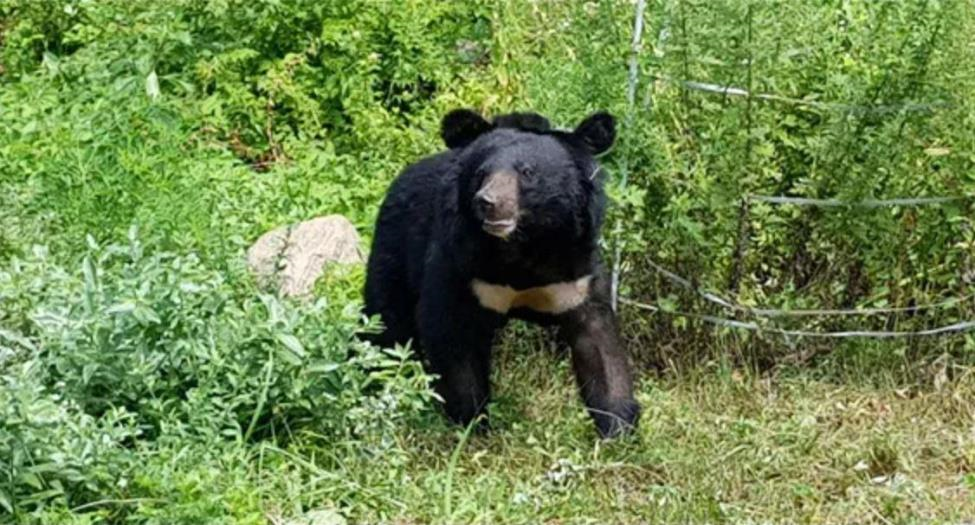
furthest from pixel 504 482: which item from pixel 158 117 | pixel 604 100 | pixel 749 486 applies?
pixel 158 117

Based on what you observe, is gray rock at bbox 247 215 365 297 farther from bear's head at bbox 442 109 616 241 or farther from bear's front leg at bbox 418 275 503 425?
bear's head at bbox 442 109 616 241

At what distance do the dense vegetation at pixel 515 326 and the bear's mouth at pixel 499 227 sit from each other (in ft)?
1.60

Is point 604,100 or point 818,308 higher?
point 604,100

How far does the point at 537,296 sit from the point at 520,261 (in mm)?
128

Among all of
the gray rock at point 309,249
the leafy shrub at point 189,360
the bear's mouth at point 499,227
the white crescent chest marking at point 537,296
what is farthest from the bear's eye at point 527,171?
the gray rock at point 309,249

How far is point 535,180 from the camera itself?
251 inches

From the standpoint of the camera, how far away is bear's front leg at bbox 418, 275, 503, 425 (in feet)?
21.4

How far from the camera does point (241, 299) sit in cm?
666

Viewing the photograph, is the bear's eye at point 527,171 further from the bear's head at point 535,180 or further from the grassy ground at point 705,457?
the grassy ground at point 705,457

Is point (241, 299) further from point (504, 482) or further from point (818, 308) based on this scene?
point (818, 308)

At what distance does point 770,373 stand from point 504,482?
1477mm

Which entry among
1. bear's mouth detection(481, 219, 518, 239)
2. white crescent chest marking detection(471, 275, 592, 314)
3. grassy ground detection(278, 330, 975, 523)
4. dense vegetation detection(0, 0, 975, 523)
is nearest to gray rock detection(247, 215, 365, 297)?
dense vegetation detection(0, 0, 975, 523)

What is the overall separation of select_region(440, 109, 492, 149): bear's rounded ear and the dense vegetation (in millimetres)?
473

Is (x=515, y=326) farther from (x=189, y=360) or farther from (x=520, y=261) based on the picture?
(x=189, y=360)
